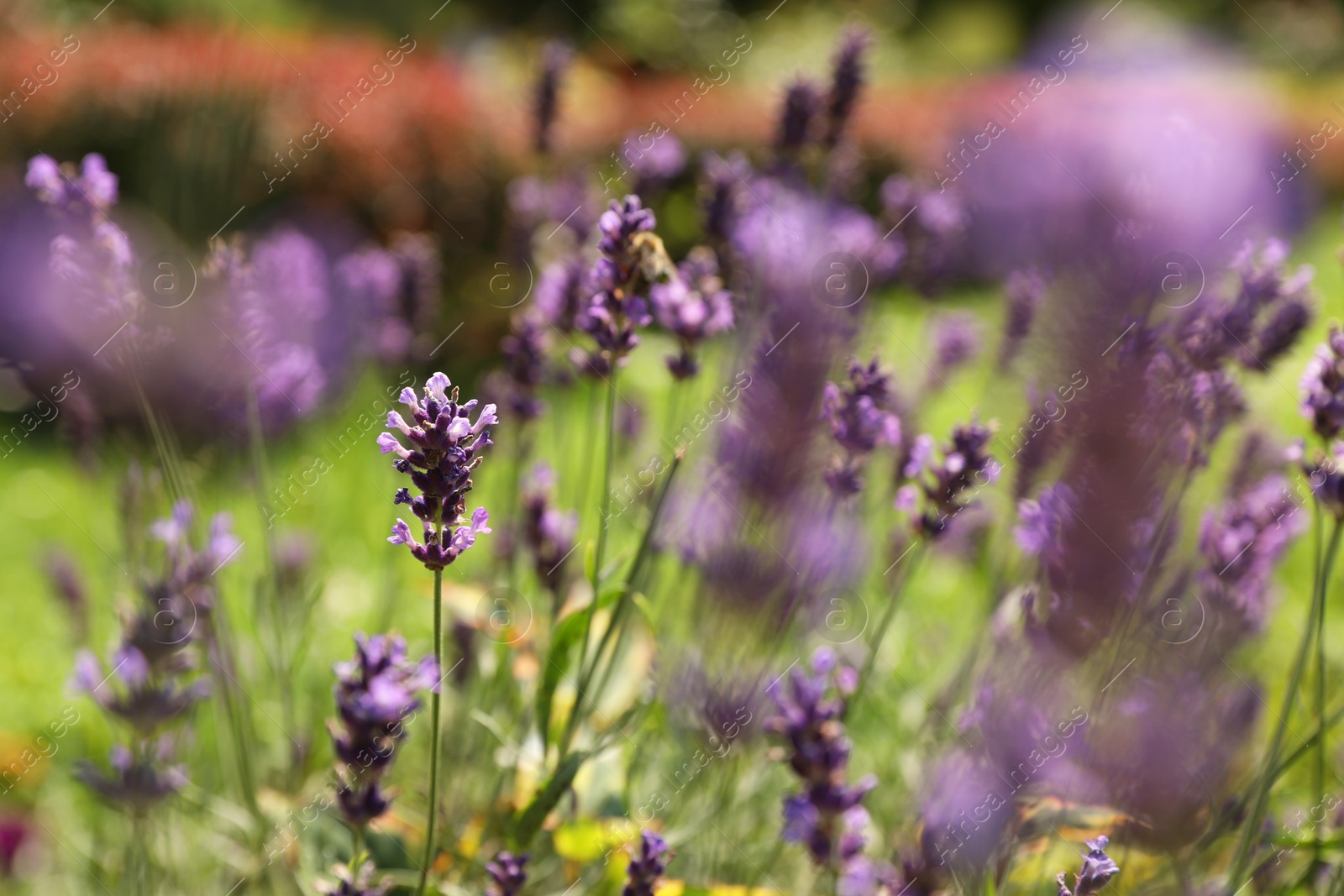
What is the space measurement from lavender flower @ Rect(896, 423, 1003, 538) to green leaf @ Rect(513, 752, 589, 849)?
0.58m

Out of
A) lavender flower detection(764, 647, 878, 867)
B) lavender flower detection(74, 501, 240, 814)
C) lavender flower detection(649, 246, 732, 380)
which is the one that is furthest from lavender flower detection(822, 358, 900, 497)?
lavender flower detection(74, 501, 240, 814)

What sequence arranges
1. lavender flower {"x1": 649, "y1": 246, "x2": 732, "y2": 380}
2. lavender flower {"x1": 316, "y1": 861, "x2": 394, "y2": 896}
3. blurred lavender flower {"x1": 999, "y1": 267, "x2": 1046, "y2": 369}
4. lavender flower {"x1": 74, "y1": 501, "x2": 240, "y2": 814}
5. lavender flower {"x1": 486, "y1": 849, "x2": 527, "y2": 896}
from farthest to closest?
blurred lavender flower {"x1": 999, "y1": 267, "x2": 1046, "y2": 369} → lavender flower {"x1": 649, "y1": 246, "x2": 732, "y2": 380} → lavender flower {"x1": 74, "y1": 501, "x2": 240, "y2": 814} → lavender flower {"x1": 486, "y1": 849, "x2": 527, "y2": 896} → lavender flower {"x1": 316, "y1": 861, "x2": 394, "y2": 896}

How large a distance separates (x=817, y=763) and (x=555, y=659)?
366 millimetres

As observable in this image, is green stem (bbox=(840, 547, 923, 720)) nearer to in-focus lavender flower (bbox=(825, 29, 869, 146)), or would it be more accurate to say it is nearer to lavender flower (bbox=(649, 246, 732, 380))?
lavender flower (bbox=(649, 246, 732, 380))

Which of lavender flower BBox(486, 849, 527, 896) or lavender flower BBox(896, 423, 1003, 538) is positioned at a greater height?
lavender flower BBox(896, 423, 1003, 538)

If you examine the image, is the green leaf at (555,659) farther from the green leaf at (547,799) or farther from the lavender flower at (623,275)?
the lavender flower at (623,275)

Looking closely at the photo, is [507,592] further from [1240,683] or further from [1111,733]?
[1240,683]

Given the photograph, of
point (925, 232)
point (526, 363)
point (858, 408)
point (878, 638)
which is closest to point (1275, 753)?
point (878, 638)

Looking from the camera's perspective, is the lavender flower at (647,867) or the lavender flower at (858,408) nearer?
the lavender flower at (647,867)

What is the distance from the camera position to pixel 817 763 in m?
1.25

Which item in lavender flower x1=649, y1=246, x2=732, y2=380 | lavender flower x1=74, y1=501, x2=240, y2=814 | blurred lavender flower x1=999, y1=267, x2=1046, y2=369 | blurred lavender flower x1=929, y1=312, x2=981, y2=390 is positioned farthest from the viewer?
blurred lavender flower x1=929, y1=312, x2=981, y2=390

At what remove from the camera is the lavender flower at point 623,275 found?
1271mm

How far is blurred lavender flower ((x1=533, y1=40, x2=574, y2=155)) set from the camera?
87.2 inches

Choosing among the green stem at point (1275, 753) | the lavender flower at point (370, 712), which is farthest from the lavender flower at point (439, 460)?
the green stem at point (1275, 753)
